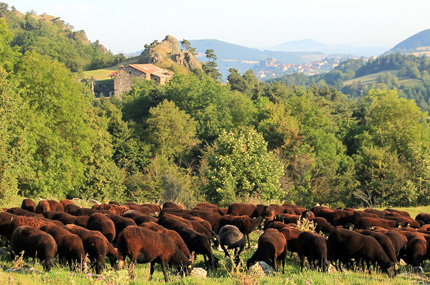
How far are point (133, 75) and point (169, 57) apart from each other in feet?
80.9

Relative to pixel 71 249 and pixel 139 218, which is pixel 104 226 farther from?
pixel 71 249

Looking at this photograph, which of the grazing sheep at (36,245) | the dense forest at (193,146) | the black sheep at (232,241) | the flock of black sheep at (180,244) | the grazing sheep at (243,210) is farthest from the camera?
the dense forest at (193,146)

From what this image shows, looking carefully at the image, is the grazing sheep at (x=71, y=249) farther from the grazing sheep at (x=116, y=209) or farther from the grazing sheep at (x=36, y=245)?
the grazing sheep at (x=116, y=209)

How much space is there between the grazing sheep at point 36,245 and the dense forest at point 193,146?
12846mm

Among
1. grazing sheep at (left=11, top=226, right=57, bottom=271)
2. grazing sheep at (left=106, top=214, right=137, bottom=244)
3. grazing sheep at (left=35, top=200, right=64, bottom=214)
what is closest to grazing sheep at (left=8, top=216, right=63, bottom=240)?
grazing sheep at (left=11, top=226, right=57, bottom=271)

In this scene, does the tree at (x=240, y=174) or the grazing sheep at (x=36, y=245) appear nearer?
the grazing sheep at (x=36, y=245)

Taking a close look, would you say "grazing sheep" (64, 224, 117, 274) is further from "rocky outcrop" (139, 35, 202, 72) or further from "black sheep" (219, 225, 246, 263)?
"rocky outcrop" (139, 35, 202, 72)

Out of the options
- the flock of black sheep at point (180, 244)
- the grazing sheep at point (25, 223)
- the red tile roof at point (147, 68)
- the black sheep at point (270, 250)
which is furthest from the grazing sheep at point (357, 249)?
the red tile roof at point (147, 68)

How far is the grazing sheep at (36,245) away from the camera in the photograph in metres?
11.5

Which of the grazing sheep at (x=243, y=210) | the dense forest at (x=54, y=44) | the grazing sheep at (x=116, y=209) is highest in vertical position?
the dense forest at (x=54, y=44)

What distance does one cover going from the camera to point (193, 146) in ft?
224

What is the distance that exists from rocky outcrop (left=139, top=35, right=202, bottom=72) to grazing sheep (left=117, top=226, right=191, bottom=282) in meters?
116

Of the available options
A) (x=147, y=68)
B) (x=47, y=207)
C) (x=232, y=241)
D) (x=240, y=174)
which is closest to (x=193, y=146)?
(x=240, y=174)

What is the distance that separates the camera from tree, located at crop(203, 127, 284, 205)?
1194 inches
